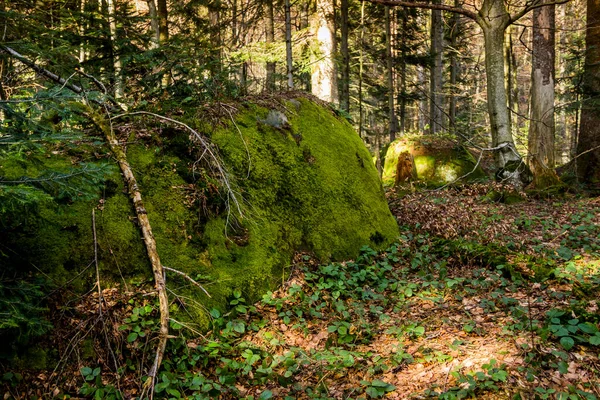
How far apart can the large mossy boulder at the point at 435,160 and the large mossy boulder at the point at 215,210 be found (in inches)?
258

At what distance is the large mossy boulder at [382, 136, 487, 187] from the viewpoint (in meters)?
12.4

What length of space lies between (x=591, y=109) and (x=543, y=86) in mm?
1439

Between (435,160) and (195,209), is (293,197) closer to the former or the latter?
(195,209)

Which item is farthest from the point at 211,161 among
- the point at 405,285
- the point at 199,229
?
the point at 405,285

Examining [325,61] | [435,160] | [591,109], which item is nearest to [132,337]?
[325,61]

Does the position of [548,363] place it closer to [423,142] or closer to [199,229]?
[199,229]

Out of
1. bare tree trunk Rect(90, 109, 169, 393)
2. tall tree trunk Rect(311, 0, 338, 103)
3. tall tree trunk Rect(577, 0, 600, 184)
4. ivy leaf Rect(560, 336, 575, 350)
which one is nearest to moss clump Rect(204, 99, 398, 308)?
bare tree trunk Rect(90, 109, 169, 393)

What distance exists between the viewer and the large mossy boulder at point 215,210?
3318mm

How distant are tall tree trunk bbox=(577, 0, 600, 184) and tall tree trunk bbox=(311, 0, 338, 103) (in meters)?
6.74

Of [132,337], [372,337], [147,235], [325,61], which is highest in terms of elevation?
[325,61]

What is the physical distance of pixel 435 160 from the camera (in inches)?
502

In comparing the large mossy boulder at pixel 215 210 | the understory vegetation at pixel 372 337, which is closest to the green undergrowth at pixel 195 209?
the large mossy boulder at pixel 215 210

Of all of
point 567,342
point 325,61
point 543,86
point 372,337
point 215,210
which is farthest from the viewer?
point 325,61

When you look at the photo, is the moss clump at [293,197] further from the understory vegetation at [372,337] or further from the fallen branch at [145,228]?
the fallen branch at [145,228]
